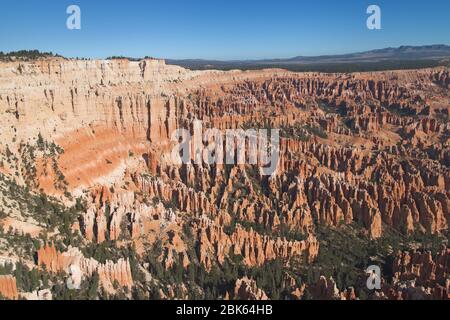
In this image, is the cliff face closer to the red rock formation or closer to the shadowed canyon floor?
the shadowed canyon floor

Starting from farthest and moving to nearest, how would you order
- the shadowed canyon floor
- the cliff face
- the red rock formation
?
the shadowed canyon floor < the cliff face < the red rock formation

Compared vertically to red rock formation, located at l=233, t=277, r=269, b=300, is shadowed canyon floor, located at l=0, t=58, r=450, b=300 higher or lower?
higher

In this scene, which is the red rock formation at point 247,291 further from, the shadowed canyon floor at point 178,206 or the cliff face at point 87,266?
the cliff face at point 87,266

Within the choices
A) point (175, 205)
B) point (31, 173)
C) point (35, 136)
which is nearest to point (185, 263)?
point (175, 205)

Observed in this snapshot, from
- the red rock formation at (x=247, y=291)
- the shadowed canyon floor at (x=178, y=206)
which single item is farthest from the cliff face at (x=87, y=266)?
the red rock formation at (x=247, y=291)

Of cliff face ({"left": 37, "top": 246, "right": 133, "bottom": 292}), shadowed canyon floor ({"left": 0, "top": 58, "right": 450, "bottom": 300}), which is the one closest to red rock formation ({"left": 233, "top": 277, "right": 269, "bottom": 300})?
shadowed canyon floor ({"left": 0, "top": 58, "right": 450, "bottom": 300})

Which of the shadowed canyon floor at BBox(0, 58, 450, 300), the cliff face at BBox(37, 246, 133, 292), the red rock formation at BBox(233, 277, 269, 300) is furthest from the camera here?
the shadowed canyon floor at BBox(0, 58, 450, 300)

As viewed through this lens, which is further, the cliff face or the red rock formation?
the cliff face
